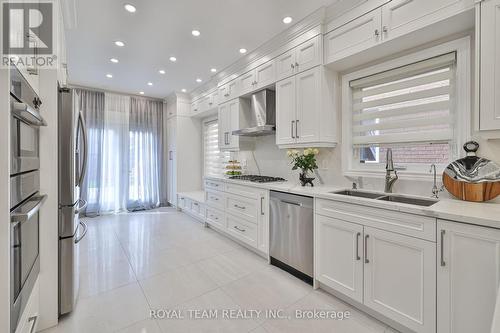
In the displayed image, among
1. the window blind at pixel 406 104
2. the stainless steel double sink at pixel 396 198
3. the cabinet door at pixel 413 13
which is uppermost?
the cabinet door at pixel 413 13

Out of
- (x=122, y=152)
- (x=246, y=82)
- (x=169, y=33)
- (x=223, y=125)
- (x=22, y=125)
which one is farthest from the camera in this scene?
(x=122, y=152)

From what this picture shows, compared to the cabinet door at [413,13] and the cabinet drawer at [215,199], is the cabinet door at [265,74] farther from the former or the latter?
the cabinet drawer at [215,199]

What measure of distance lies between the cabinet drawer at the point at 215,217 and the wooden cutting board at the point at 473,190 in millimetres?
2808

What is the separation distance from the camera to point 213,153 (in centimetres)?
543

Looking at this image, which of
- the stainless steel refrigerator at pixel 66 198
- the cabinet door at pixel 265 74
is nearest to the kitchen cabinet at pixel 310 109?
the cabinet door at pixel 265 74

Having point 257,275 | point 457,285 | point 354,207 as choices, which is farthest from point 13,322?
point 457,285

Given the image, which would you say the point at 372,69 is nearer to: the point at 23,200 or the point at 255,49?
the point at 255,49

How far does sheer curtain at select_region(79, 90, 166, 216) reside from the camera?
496 cm

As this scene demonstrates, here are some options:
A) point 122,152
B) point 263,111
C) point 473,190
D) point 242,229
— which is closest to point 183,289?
point 242,229

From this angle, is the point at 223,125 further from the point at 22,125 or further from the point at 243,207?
the point at 22,125

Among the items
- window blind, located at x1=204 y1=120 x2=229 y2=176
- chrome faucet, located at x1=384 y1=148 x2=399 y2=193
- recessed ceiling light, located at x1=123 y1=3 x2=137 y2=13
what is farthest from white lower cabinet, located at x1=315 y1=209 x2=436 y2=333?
window blind, located at x1=204 y1=120 x2=229 y2=176

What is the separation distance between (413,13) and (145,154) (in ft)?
18.0

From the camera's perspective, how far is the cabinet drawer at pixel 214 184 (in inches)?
145

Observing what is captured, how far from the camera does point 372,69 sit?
2381 millimetres
